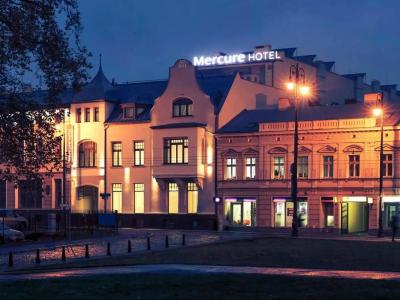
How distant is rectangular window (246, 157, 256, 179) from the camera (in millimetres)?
64562

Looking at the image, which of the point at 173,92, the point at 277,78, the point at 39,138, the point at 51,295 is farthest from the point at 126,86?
the point at 51,295

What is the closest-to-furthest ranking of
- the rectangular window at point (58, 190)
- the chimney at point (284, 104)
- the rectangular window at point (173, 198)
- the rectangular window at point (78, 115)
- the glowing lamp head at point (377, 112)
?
the glowing lamp head at point (377, 112)
the chimney at point (284, 104)
the rectangular window at point (173, 198)
the rectangular window at point (78, 115)
the rectangular window at point (58, 190)

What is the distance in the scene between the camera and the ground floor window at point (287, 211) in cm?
6227

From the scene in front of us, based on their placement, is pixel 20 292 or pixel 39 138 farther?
pixel 39 138

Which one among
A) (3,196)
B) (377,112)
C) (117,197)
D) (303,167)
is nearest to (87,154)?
(117,197)

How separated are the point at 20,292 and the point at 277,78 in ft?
224

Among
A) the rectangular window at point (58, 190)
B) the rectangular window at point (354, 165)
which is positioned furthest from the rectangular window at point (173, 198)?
the rectangular window at point (354, 165)

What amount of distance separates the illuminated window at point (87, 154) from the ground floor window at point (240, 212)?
15.5m

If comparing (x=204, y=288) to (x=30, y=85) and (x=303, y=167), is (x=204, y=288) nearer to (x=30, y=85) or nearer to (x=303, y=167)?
(x=30, y=85)

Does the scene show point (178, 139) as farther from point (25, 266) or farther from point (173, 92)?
point (25, 266)

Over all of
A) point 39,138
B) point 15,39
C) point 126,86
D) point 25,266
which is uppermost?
point 126,86

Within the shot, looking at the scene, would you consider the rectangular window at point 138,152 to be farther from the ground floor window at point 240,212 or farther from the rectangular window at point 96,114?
→ the ground floor window at point 240,212

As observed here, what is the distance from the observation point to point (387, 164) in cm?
5884

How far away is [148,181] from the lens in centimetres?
7038
